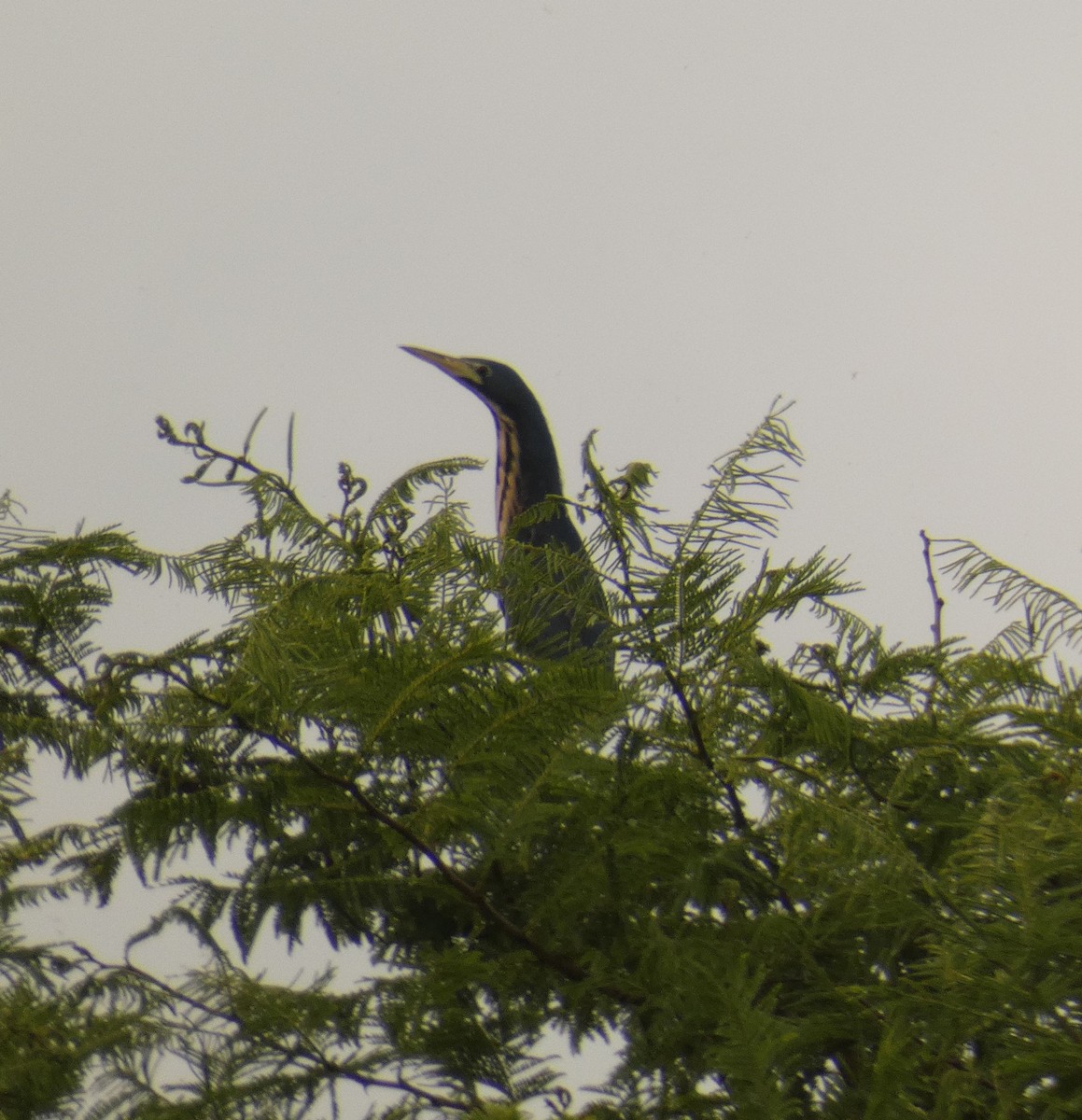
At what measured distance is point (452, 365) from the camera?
6.84 metres

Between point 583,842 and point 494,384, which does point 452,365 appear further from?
point 583,842

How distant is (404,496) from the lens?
2080 millimetres

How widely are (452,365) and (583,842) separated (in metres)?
5.50

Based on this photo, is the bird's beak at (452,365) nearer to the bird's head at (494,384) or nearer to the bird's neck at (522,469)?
the bird's head at (494,384)

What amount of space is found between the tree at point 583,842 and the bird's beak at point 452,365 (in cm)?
505

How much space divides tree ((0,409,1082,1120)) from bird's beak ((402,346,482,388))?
199 inches

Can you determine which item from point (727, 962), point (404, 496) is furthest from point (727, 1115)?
point (404, 496)

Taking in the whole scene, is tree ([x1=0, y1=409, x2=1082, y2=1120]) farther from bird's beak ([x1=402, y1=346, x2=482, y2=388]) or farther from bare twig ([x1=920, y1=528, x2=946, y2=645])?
bird's beak ([x1=402, y1=346, x2=482, y2=388])

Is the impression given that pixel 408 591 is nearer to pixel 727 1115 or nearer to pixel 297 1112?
pixel 297 1112

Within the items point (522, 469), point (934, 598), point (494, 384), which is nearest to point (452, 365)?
point (494, 384)

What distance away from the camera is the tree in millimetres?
1180

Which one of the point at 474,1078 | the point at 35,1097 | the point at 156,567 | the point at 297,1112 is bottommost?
the point at 35,1097

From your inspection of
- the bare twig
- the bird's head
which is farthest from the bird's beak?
the bare twig

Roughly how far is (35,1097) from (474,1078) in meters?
0.41
